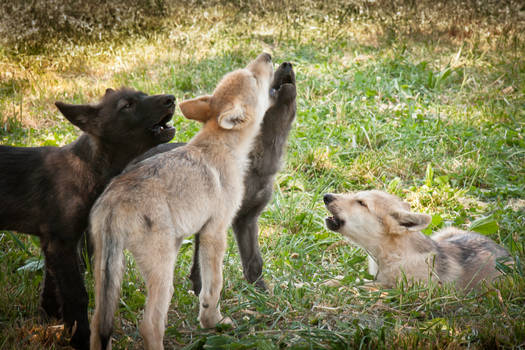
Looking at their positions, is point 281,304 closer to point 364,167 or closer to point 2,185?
point 2,185

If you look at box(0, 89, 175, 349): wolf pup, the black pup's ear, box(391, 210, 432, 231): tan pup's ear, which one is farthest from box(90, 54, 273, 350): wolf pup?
box(391, 210, 432, 231): tan pup's ear

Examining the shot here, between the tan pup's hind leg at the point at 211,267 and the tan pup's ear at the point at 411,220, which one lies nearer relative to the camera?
the tan pup's hind leg at the point at 211,267

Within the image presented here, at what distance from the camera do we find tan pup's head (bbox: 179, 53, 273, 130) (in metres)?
3.62

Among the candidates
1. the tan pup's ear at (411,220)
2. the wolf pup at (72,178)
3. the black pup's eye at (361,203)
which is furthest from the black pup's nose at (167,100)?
the tan pup's ear at (411,220)

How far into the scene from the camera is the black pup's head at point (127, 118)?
3.63m

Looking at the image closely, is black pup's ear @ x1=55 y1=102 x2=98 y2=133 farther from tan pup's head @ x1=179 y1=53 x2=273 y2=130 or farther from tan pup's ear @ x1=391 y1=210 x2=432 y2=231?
tan pup's ear @ x1=391 y1=210 x2=432 y2=231

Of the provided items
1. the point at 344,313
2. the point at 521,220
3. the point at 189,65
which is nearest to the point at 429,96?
the point at 521,220

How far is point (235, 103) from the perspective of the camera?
3.71 meters

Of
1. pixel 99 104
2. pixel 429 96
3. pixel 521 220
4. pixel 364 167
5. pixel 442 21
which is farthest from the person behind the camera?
pixel 442 21

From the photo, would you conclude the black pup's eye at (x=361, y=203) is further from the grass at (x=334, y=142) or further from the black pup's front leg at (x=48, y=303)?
the black pup's front leg at (x=48, y=303)

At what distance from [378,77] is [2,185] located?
20.9ft

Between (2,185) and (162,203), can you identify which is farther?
(2,185)

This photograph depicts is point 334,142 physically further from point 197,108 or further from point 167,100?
point 167,100

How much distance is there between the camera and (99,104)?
3758 millimetres
